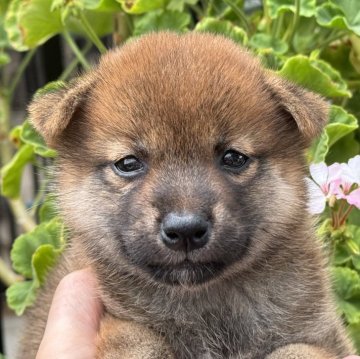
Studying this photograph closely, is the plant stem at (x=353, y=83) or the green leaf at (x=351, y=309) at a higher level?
the plant stem at (x=353, y=83)

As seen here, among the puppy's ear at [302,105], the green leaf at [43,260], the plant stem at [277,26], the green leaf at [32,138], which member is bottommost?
the green leaf at [43,260]

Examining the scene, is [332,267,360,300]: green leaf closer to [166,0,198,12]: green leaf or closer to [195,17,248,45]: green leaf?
[195,17,248,45]: green leaf

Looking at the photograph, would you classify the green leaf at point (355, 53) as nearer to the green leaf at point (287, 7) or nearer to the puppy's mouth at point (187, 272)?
the green leaf at point (287, 7)

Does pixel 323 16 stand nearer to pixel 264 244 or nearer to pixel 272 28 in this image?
pixel 272 28

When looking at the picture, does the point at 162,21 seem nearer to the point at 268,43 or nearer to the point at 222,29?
the point at 222,29

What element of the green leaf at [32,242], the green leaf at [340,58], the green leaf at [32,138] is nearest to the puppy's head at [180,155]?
the green leaf at [32,138]

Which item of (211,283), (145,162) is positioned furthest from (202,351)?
(145,162)

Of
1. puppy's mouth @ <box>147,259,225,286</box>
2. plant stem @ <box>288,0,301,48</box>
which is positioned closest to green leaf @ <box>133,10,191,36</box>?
plant stem @ <box>288,0,301,48</box>
